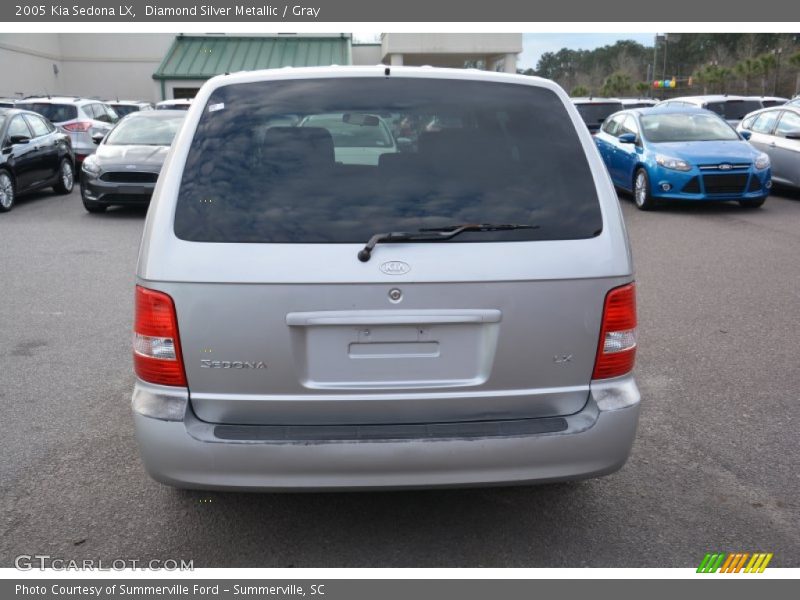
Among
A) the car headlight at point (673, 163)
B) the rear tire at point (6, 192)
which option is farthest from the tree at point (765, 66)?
the rear tire at point (6, 192)

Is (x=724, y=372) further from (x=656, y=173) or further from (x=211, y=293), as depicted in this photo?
(x=656, y=173)

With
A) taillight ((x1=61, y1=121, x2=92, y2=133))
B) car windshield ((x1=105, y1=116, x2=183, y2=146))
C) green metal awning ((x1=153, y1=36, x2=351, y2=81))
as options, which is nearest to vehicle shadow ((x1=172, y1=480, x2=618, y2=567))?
car windshield ((x1=105, y1=116, x2=183, y2=146))

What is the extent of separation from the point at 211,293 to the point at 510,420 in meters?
1.23

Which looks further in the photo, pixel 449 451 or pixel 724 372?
pixel 724 372

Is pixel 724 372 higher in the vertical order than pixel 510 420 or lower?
lower

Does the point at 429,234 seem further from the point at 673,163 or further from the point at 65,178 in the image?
the point at 65,178

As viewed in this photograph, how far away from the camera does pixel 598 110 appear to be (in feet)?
67.3

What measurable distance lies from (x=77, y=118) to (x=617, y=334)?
18.2 meters

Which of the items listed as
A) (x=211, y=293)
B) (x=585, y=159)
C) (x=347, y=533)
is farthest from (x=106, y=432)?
(x=585, y=159)

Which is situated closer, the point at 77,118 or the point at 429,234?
the point at 429,234

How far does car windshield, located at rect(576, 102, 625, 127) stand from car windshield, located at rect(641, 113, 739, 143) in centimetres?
586

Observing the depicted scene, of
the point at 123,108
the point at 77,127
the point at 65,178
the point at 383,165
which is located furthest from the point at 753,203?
the point at 123,108

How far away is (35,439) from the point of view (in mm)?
4598

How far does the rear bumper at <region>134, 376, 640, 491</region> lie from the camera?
9.89 feet
